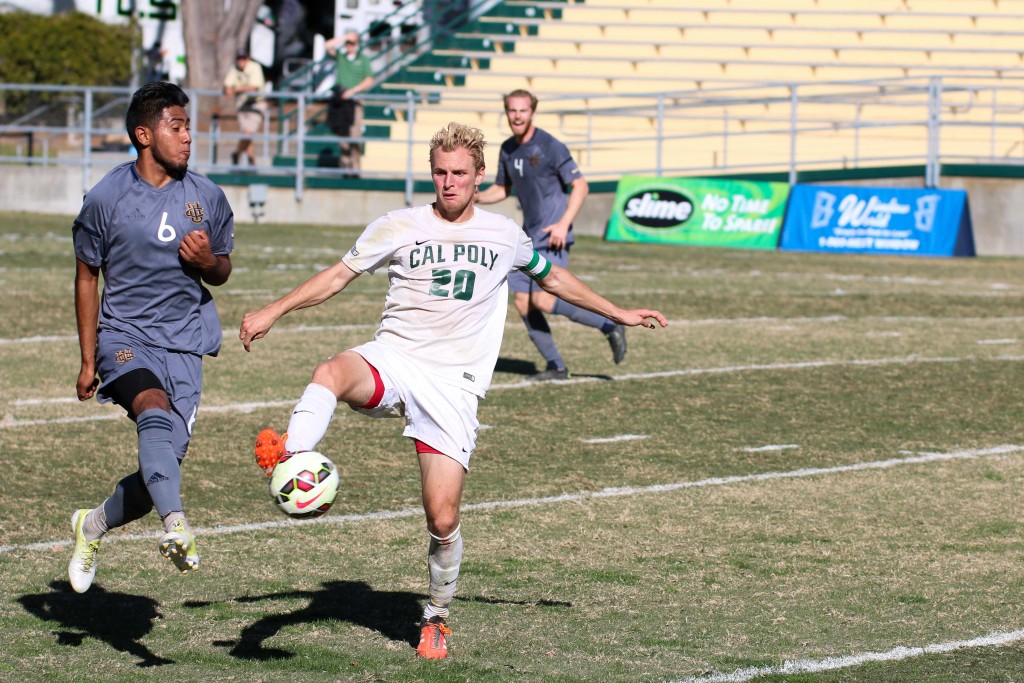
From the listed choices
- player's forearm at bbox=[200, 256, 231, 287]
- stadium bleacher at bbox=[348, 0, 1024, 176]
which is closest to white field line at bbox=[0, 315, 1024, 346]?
player's forearm at bbox=[200, 256, 231, 287]

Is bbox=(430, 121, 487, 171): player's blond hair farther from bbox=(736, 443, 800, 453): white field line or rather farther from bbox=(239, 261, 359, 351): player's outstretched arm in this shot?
bbox=(736, 443, 800, 453): white field line

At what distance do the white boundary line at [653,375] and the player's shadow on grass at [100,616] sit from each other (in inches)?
146

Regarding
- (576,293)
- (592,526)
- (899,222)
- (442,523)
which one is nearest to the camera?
(442,523)

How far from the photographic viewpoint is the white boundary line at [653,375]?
10148 millimetres

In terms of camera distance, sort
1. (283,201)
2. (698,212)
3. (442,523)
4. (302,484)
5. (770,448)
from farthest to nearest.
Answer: (283,201) → (698,212) → (770,448) → (442,523) → (302,484)

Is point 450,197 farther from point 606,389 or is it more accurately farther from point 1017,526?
point 606,389

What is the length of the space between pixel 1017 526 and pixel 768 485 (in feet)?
4.66

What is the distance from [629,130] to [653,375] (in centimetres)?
1878

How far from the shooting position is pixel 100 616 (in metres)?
6.15

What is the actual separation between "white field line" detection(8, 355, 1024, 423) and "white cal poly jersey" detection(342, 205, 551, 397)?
4983 mm

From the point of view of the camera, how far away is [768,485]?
8719mm

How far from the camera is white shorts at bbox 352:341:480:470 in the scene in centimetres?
561

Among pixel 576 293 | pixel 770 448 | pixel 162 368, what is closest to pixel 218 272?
pixel 162 368

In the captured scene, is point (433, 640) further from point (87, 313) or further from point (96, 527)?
point (87, 313)
